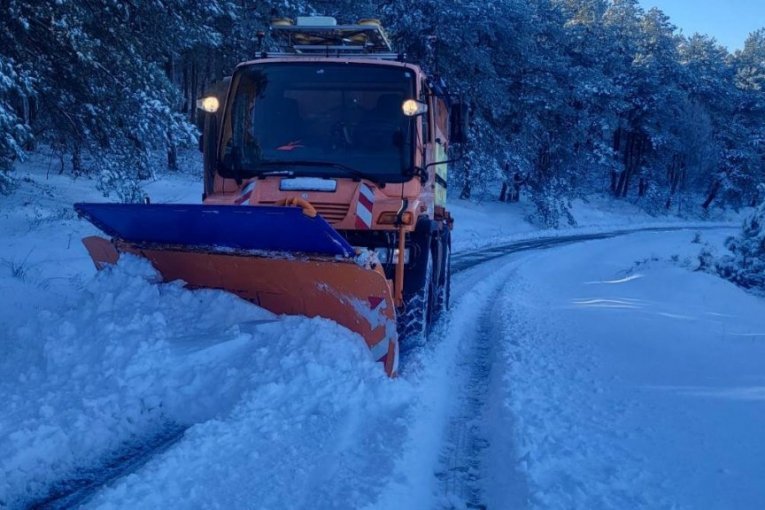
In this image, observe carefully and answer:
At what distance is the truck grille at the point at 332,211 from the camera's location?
5480 mm

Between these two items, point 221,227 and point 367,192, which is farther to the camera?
point 367,192

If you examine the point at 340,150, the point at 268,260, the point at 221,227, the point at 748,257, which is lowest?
the point at 748,257

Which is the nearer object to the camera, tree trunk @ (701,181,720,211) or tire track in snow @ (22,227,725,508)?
tire track in snow @ (22,227,725,508)

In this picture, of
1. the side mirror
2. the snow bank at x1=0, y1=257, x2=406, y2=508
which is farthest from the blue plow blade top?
the side mirror

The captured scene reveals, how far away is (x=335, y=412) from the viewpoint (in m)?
4.08

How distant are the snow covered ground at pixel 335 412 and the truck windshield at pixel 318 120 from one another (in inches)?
58.7

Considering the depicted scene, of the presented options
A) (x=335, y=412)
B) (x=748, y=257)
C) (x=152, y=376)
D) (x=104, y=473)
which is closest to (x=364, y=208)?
(x=335, y=412)

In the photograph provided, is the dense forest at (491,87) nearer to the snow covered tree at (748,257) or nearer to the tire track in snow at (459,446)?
the tire track in snow at (459,446)

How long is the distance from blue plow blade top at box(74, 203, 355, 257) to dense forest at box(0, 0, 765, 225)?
297 cm

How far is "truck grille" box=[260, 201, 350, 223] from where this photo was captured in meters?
5.48

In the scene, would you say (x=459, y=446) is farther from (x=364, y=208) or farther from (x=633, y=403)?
(x=364, y=208)

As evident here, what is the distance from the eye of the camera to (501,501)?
336cm

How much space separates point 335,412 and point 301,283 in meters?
1.22

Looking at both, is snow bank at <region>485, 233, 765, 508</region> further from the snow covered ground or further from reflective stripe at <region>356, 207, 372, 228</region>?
reflective stripe at <region>356, 207, 372, 228</region>
